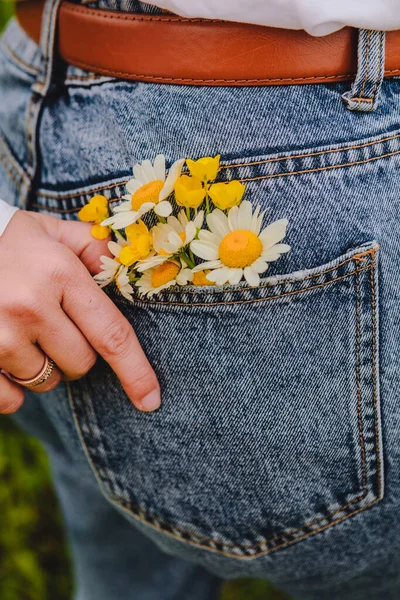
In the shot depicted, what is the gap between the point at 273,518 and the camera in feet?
2.85

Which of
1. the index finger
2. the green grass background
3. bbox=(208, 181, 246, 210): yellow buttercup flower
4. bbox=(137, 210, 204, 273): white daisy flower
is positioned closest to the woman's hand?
the index finger

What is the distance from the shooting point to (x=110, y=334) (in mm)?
816

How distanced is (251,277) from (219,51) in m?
0.30

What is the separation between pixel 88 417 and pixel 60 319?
0.22 m

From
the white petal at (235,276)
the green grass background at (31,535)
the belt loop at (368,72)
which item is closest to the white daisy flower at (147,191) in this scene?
the white petal at (235,276)

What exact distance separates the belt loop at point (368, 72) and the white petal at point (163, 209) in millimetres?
268

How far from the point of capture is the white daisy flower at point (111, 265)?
2.61 feet

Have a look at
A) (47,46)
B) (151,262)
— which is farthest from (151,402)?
(47,46)

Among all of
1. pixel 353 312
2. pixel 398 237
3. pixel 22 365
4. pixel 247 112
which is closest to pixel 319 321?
pixel 353 312

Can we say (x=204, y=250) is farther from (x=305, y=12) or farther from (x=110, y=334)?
(x=305, y=12)

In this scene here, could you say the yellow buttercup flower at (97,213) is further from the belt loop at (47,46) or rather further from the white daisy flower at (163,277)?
the belt loop at (47,46)

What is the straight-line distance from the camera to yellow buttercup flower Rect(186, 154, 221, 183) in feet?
2.38

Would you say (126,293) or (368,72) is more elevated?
(368,72)

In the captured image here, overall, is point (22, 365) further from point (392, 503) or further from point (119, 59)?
point (392, 503)
